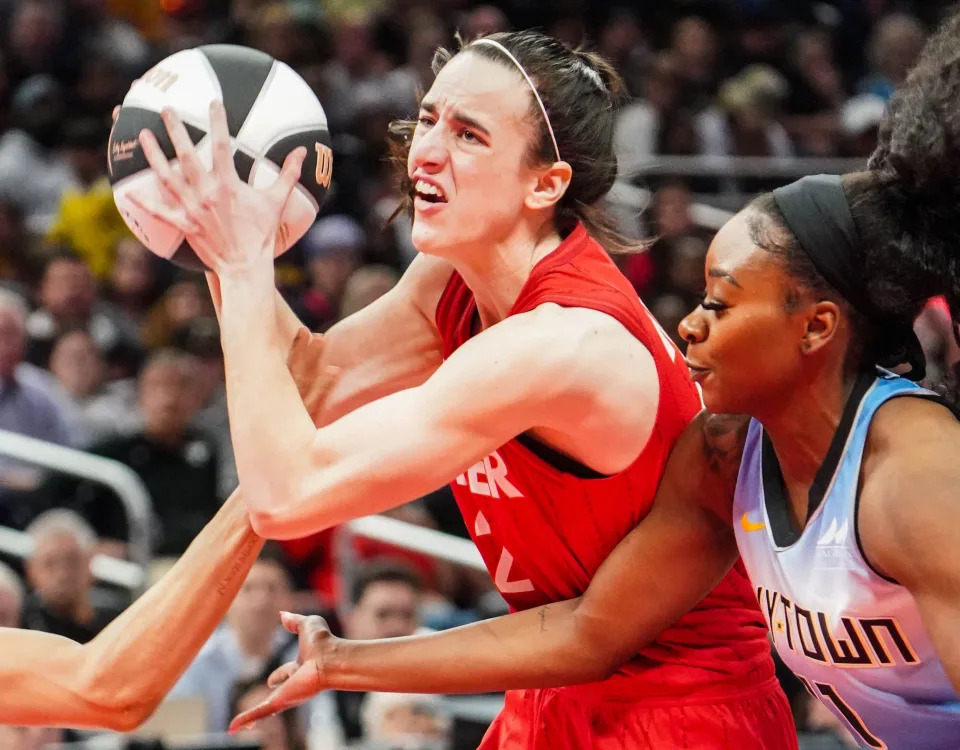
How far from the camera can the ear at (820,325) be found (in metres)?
2.29

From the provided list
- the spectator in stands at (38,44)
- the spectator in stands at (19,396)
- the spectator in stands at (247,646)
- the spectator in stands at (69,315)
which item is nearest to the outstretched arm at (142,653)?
the spectator in stands at (247,646)

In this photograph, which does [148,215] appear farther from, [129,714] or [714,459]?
[714,459]

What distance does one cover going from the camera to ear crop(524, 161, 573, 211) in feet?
8.80

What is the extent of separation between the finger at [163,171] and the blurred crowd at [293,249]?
2.65ft

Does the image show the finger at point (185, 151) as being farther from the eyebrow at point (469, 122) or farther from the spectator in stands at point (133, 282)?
the spectator in stands at point (133, 282)

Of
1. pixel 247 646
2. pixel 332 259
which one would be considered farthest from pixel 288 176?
pixel 332 259

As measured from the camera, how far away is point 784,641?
235 centimetres

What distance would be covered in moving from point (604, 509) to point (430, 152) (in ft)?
2.40

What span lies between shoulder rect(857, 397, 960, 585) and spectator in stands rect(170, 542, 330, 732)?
3376mm

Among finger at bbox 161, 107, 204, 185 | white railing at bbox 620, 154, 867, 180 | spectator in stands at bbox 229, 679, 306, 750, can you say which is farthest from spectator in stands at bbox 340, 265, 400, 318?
finger at bbox 161, 107, 204, 185

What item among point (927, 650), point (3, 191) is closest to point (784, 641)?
point (927, 650)

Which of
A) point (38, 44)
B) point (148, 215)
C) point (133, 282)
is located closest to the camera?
point (148, 215)

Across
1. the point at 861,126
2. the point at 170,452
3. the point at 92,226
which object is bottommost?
the point at 861,126

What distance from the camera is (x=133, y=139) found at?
2.61 metres
